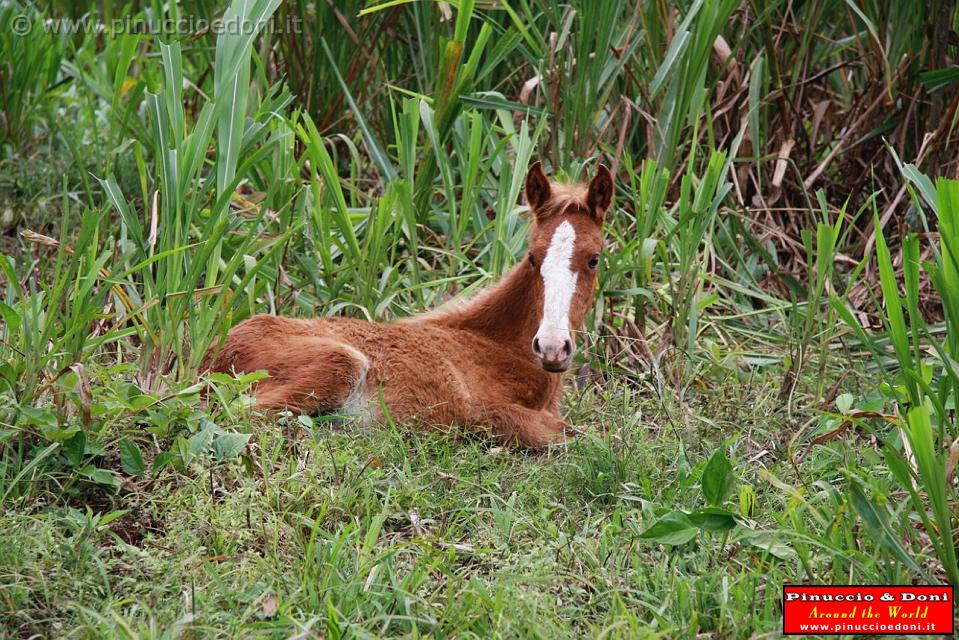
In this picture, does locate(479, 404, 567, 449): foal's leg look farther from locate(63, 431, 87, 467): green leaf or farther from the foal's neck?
locate(63, 431, 87, 467): green leaf

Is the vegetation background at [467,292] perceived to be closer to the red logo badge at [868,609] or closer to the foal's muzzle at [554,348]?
the red logo badge at [868,609]

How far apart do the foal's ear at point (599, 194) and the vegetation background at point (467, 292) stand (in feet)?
0.98

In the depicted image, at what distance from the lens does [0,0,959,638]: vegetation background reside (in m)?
2.68

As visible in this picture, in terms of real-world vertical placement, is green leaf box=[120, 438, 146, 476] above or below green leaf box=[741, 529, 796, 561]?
above

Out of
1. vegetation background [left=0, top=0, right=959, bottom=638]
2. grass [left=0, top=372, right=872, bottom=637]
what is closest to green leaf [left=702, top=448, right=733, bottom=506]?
vegetation background [left=0, top=0, right=959, bottom=638]

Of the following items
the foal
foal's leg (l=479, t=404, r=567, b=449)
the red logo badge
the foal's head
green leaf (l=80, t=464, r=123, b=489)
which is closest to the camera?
the red logo badge

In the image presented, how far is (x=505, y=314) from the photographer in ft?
15.5

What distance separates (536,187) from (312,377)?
4.25 feet

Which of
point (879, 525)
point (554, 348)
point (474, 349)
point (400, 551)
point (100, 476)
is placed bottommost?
point (474, 349)

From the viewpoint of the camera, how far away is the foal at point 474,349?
4.06 meters

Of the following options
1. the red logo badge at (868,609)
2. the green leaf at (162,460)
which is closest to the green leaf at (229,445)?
the green leaf at (162,460)

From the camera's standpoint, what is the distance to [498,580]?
273 cm

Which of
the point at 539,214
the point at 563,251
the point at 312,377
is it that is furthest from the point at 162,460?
the point at 539,214

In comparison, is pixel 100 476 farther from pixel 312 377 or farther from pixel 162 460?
pixel 312 377
